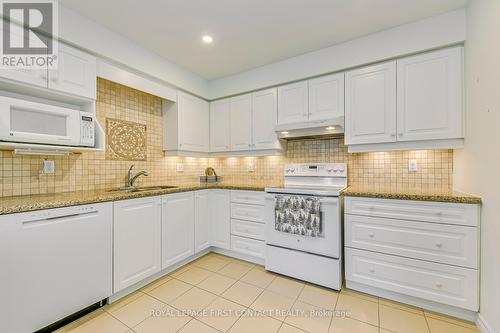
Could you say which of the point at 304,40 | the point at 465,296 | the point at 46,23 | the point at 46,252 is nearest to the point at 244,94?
the point at 304,40

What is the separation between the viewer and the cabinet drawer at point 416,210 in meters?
1.58

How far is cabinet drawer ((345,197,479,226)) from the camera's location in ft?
5.18

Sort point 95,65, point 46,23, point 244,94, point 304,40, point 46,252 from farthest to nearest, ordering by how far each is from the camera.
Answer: point 244,94, point 304,40, point 95,65, point 46,23, point 46,252

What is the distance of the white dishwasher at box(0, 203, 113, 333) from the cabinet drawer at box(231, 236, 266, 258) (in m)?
1.32

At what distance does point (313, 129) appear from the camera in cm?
249

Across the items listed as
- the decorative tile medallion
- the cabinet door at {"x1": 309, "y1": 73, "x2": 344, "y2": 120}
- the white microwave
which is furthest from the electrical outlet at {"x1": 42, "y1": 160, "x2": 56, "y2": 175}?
the cabinet door at {"x1": 309, "y1": 73, "x2": 344, "y2": 120}

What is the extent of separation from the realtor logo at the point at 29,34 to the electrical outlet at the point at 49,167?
77 centimetres

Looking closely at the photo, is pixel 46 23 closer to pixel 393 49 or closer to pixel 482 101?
pixel 393 49

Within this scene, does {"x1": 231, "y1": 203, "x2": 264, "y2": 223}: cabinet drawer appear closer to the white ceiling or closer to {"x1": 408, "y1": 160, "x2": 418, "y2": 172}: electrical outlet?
{"x1": 408, "y1": 160, "x2": 418, "y2": 172}: electrical outlet

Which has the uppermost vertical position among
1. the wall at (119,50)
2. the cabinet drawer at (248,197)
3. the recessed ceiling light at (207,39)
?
the recessed ceiling light at (207,39)

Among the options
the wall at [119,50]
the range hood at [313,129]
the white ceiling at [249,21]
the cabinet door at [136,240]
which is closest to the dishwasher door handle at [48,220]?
the cabinet door at [136,240]

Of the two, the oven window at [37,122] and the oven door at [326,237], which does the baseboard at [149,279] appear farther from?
the oven window at [37,122]

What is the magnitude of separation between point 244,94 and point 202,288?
240cm

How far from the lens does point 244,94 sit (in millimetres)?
3000
